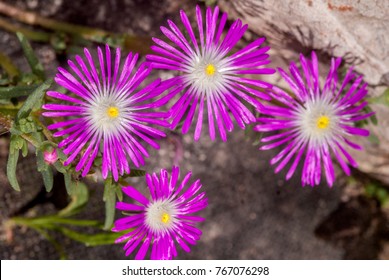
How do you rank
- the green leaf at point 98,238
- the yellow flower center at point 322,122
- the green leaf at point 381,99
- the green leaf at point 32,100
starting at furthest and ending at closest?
1. the green leaf at point 98,238
2. the green leaf at point 381,99
3. the yellow flower center at point 322,122
4. the green leaf at point 32,100

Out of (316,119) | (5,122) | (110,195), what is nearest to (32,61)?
(5,122)

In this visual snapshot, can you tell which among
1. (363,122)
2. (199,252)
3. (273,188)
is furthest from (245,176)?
(363,122)

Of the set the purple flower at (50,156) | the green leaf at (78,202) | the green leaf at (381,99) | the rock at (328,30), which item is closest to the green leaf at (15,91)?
the purple flower at (50,156)

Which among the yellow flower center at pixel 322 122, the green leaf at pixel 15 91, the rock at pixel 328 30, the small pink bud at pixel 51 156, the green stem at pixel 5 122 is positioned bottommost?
the small pink bud at pixel 51 156

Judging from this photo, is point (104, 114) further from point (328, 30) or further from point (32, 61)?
point (328, 30)

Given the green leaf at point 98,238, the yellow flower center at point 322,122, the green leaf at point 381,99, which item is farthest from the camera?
the green leaf at point 98,238

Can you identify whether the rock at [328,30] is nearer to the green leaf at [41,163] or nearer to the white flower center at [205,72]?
the white flower center at [205,72]

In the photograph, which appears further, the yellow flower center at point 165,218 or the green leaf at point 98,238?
the green leaf at point 98,238

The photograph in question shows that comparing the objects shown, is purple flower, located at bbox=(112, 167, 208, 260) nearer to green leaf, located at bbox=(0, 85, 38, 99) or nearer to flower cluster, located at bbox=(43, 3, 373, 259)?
flower cluster, located at bbox=(43, 3, 373, 259)
